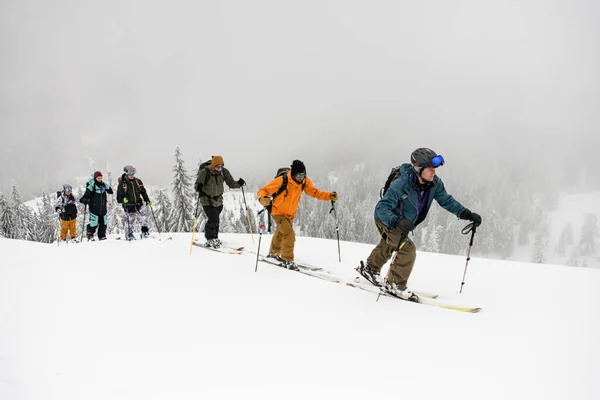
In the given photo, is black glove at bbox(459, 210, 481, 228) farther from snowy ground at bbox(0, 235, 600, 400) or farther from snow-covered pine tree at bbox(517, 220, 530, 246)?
snow-covered pine tree at bbox(517, 220, 530, 246)

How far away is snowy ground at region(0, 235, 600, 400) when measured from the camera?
3.19 m

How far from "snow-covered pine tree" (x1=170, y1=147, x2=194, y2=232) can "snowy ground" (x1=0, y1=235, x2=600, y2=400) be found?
1019 inches

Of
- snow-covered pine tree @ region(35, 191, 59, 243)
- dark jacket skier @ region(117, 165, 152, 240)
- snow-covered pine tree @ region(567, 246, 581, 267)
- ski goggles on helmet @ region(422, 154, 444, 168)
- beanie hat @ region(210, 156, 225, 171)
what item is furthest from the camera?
snow-covered pine tree @ region(567, 246, 581, 267)

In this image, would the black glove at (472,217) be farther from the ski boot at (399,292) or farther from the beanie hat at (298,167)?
the beanie hat at (298,167)

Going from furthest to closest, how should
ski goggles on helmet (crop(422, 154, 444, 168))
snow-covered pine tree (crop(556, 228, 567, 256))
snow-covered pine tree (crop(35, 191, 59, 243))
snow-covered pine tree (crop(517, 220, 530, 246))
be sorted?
snow-covered pine tree (crop(517, 220, 530, 246)) → snow-covered pine tree (crop(556, 228, 567, 256)) → snow-covered pine tree (crop(35, 191, 59, 243)) → ski goggles on helmet (crop(422, 154, 444, 168))

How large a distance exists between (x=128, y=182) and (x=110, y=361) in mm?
9364

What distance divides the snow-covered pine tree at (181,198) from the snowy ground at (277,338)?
25892mm

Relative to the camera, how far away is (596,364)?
3.58 meters

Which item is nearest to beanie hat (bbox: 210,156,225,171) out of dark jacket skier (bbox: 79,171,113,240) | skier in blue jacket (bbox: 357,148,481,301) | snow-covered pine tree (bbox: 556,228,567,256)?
skier in blue jacket (bbox: 357,148,481,301)

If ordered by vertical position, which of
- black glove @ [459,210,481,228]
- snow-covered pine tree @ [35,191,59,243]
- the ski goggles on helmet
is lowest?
snow-covered pine tree @ [35,191,59,243]

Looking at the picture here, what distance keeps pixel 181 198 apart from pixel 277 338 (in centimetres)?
3117

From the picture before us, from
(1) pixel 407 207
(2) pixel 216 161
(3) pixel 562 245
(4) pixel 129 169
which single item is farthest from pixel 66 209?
(3) pixel 562 245

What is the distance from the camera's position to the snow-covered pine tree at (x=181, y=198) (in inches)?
1281

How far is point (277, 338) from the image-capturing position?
13.6 feet
